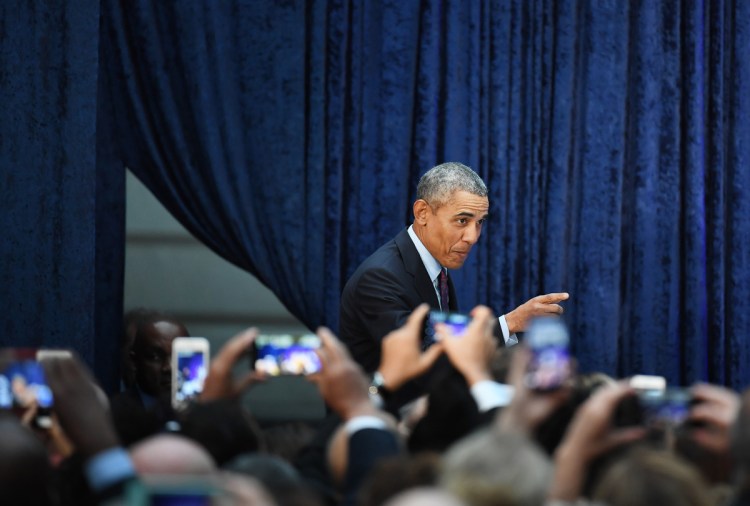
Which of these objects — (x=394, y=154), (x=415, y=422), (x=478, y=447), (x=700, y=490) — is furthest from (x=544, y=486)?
(x=394, y=154)

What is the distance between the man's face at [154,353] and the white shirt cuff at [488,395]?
179cm

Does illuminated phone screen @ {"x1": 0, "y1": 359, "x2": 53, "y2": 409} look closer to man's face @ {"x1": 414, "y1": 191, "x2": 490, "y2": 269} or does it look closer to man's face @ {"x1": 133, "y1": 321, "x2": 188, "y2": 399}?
man's face @ {"x1": 133, "y1": 321, "x2": 188, "y2": 399}

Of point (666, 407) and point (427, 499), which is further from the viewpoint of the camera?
point (666, 407)

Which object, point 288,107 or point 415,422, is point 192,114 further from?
point 415,422

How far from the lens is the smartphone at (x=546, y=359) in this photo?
1921mm

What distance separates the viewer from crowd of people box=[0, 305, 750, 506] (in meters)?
1.67

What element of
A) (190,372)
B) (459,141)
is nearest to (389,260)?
(459,141)

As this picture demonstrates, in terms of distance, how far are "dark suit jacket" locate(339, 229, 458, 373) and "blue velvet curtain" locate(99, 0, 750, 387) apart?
30.2 inches

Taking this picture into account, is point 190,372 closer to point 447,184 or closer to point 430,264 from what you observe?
point 430,264

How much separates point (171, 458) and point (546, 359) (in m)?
0.60

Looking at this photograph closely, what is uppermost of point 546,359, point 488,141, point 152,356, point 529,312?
point 488,141

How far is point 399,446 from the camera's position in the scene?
2.10 meters

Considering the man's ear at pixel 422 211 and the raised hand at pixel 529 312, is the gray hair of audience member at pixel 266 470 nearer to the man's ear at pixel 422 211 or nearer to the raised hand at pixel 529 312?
the raised hand at pixel 529 312

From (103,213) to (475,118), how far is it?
1.50 metres
